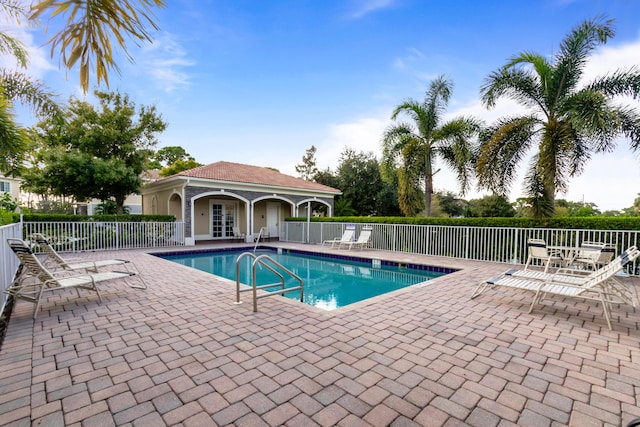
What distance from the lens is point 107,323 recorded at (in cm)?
387

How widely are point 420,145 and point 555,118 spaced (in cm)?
527

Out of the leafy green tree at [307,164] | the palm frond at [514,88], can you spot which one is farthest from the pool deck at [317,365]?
the leafy green tree at [307,164]

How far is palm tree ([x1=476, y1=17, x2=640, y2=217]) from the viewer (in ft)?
27.7

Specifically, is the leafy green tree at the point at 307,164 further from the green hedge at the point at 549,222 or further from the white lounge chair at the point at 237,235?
the green hedge at the point at 549,222

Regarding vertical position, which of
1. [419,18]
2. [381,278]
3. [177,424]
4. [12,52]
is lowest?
[381,278]

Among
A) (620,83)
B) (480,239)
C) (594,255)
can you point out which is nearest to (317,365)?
(594,255)

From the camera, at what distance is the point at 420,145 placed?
46.0 ft

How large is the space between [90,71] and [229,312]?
10.4ft

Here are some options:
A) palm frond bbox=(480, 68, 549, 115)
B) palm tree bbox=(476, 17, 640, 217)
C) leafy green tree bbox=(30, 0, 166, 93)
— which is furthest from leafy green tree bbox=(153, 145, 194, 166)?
leafy green tree bbox=(30, 0, 166, 93)

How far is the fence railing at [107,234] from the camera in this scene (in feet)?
37.0

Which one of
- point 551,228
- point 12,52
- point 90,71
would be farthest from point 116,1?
point 551,228

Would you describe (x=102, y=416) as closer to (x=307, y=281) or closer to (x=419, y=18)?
(x=307, y=281)

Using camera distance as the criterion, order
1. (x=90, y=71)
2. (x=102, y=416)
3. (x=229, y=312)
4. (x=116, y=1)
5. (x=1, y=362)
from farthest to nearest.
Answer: (x=229, y=312)
(x=1, y=362)
(x=90, y=71)
(x=102, y=416)
(x=116, y=1)

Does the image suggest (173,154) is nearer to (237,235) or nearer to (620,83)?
(237,235)
